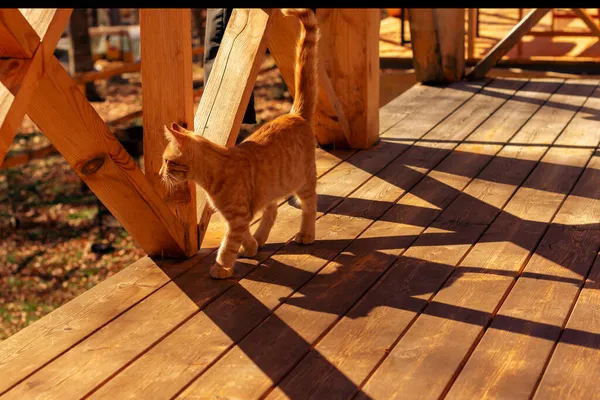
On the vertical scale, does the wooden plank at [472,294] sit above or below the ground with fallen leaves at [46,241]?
above

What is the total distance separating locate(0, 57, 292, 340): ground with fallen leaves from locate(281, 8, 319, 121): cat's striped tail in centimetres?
525

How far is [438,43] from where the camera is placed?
724cm

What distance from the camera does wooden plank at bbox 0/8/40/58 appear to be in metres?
2.34

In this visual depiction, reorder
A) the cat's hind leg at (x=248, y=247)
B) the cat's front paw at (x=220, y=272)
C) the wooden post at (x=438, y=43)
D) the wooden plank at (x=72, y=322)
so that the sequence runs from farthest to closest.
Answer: the wooden post at (x=438, y=43) → the cat's hind leg at (x=248, y=247) → the cat's front paw at (x=220, y=272) → the wooden plank at (x=72, y=322)

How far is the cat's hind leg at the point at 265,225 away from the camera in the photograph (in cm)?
375

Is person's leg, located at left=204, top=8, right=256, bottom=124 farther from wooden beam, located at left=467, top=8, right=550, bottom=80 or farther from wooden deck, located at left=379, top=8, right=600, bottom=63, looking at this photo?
wooden deck, located at left=379, top=8, right=600, bottom=63

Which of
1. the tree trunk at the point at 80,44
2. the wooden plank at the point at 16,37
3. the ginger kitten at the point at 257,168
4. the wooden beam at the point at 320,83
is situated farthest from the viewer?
the tree trunk at the point at 80,44

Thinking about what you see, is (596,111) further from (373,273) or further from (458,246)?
(373,273)

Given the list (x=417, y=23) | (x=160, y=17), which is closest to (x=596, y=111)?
(x=417, y=23)

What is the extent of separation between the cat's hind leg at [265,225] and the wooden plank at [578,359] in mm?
1421

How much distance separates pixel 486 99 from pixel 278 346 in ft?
15.5

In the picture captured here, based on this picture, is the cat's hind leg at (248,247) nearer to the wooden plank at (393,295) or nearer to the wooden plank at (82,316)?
the wooden plank at (82,316)

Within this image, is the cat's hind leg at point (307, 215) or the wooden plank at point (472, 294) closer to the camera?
the wooden plank at point (472, 294)

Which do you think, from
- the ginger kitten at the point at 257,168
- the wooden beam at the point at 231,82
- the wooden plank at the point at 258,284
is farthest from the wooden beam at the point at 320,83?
the ginger kitten at the point at 257,168
